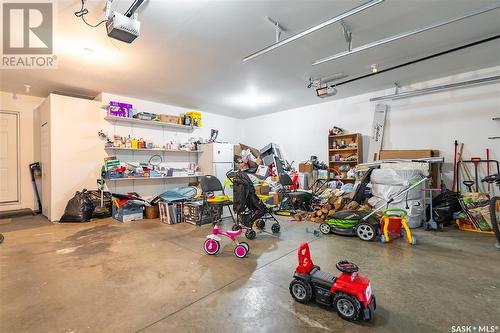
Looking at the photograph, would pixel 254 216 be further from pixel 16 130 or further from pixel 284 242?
pixel 16 130

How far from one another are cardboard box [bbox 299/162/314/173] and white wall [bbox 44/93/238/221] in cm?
387

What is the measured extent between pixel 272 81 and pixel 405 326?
4.44m

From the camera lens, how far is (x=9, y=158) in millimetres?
5285

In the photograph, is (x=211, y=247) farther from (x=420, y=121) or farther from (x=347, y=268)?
(x=420, y=121)

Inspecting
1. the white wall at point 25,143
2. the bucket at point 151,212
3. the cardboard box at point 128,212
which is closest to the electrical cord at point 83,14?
the cardboard box at point 128,212

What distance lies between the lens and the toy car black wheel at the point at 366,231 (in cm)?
337

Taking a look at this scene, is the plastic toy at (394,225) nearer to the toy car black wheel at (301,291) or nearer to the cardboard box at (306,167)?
the toy car black wheel at (301,291)

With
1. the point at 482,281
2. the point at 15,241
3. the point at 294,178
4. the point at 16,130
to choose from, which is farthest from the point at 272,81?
the point at 16,130

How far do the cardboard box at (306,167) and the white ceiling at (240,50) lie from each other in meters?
1.86

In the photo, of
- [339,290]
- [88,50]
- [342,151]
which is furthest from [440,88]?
[88,50]

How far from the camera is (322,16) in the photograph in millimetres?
2793

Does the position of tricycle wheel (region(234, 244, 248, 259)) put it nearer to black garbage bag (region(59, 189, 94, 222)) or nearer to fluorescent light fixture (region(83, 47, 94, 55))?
fluorescent light fixture (region(83, 47, 94, 55))

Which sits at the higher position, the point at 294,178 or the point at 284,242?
the point at 294,178

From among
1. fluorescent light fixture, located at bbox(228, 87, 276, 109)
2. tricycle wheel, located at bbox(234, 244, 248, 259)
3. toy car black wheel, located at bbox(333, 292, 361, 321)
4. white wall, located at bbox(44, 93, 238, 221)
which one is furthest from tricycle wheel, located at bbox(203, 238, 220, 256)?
white wall, located at bbox(44, 93, 238, 221)
